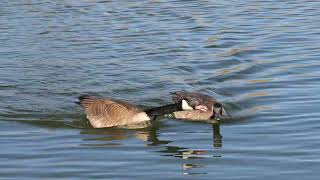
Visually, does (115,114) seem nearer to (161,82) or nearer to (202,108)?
(202,108)

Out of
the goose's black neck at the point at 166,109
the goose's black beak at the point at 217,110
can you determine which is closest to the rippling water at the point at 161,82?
the goose's black beak at the point at 217,110

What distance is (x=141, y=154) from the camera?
10188 millimetres

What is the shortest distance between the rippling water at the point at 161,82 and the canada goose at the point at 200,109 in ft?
0.76

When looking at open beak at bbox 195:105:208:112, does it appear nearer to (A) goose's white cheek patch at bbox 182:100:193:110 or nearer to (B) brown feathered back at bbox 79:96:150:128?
(A) goose's white cheek patch at bbox 182:100:193:110

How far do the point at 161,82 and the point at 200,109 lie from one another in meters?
Result: 2.60

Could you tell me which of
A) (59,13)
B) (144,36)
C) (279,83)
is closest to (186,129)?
(279,83)

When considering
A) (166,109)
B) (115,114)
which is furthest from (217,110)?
(115,114)

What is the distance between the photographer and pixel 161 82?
14961 mm

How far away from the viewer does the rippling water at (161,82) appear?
9734 mm

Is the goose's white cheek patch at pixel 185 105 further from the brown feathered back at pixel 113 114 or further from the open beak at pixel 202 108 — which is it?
the brown feathered back at pixel 113 114

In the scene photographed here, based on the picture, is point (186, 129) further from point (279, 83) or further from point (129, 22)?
point (129, 22)

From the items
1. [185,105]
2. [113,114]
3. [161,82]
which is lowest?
[113,114]

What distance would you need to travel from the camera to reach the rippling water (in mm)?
9734

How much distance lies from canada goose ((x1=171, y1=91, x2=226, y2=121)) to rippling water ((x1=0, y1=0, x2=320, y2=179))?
231 millimetres
